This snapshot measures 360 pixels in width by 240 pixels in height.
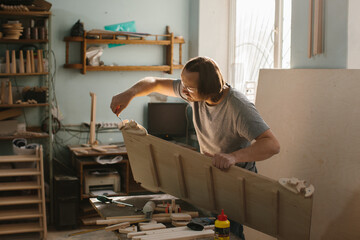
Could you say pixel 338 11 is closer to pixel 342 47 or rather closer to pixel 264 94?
pixel 342 47

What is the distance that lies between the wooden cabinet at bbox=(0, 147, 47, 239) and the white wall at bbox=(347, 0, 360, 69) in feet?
9.70

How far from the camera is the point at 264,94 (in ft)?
11.5

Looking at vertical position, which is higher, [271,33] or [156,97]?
[271,33]

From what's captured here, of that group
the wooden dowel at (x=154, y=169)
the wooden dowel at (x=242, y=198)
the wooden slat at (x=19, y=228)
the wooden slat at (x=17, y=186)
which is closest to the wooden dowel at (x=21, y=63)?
the wooden slat at (x=17, y=186)

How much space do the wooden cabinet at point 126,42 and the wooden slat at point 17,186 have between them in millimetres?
1377

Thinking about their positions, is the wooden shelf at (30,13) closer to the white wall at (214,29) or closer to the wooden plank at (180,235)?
the white wall at (214,29)

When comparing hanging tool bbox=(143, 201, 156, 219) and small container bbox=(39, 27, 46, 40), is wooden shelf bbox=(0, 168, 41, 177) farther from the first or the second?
hanging tool bbox=(143, 201, 156, 219)

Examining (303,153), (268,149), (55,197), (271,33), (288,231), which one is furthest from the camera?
(55,197)

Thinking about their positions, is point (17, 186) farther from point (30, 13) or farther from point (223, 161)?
point (223, 161)

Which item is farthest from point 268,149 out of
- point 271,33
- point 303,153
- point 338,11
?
point 271,33

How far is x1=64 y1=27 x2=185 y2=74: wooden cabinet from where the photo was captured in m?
5.01

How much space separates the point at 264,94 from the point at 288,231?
1.64 m

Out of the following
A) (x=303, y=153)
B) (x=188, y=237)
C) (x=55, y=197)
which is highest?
(x=303, y=153)

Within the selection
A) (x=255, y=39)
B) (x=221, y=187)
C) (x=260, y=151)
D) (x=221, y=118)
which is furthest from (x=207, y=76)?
(x=255, y=39)
